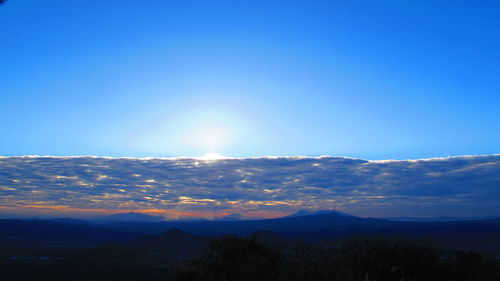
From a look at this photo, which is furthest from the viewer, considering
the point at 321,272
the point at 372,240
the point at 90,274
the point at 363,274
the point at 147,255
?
the point at 147,255

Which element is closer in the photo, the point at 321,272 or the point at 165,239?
the point at 321,272

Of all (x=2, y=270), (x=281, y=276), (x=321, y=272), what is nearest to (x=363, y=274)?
(x=321, y=272)

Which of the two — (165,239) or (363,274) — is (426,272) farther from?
(165,239)

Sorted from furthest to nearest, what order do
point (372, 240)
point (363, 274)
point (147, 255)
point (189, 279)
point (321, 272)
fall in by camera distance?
point (147, 255) → point (189, 279) → point (372, 240) → point (363, 274) → point (321, 272)

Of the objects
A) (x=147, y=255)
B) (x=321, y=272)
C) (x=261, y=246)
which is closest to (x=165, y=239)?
(x=147, y=255)

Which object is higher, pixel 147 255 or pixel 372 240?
pixel 372 240

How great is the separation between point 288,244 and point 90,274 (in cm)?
4878

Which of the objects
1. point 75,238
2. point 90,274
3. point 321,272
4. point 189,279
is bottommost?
point 75,238

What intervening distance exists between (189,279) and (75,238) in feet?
601

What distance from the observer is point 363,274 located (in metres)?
14.2

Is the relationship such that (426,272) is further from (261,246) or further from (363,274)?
(261,246)

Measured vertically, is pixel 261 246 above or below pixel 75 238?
above

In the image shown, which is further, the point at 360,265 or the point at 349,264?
the point at 349,264

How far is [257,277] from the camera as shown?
45.5 ft
